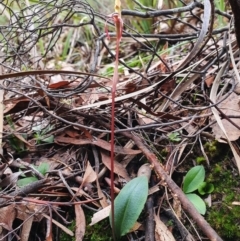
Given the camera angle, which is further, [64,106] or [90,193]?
[64,106]

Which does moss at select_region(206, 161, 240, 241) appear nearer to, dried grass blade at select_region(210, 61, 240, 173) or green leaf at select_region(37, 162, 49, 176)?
dried grass blade at select_region(210, 61, 240, 173)

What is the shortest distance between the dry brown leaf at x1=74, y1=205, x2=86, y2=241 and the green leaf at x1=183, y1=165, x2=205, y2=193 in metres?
0.26

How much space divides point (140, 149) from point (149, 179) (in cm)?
9

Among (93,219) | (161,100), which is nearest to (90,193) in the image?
(93,219)

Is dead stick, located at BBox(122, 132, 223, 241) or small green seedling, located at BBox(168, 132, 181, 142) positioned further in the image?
small green seedling, located at BBox(168, 132, 181, 142)

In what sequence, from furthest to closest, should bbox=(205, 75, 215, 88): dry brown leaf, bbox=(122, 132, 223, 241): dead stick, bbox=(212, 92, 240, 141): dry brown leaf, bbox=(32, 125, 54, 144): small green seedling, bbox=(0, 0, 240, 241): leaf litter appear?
bbox=(205, 75, 215, 88): dry brown leaf, bbox=(32, 125, 54, 144): small green seedling, bbox=(212, 92, 240, 141): dry brown leaf, bbox=(0, 0, 240, 241): leaf litter, bbox=(122, 132, 223, 241): dead stick

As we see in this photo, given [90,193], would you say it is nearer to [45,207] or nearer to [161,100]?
[45,207]

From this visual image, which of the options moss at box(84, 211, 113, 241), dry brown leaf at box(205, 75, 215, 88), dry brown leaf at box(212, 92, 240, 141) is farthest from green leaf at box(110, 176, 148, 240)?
dry brown leaf at box(205, 75, 215, 88)

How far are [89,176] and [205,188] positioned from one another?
0.30 m

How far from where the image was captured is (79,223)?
0.92 metres

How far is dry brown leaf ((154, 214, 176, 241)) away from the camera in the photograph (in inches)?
33.8

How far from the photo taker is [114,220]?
86cm

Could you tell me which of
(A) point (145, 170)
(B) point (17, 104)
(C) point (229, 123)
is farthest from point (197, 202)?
(B) point (17, 104)

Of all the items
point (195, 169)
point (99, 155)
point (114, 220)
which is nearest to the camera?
point (114, 220)
